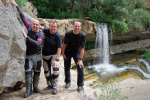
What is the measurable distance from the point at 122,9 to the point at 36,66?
28.2 ft

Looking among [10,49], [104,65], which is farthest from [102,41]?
[10,49]

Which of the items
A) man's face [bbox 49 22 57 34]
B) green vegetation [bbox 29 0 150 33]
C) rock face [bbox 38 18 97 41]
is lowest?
man's face [bbox 49 22 57 34]

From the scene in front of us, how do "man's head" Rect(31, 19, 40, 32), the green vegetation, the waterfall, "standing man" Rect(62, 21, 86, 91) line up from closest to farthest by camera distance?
1. "man's head" Rect(31, 19, 40, 32)
2. "standing man" Rect(62, 21, 86, 91)
3. the green vegetation
4. the waterfall

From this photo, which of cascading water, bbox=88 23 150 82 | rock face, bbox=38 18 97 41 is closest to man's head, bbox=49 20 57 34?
rock face, bbox=38 18 97 41

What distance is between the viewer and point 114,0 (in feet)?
32.7

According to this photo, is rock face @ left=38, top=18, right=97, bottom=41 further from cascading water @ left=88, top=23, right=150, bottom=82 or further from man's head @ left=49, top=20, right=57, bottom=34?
man's head @ left=49, top=20, right=57, bottom=34

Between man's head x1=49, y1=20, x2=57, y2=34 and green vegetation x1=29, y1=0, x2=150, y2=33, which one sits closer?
man's head x1=49, y1=20, x2=57, y2=34

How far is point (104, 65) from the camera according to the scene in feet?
33.2

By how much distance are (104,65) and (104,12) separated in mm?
4139

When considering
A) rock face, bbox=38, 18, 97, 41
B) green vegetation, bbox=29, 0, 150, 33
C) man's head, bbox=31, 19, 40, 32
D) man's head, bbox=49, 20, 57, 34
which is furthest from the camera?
green vegetation, bbox=29, 0, 150, 33

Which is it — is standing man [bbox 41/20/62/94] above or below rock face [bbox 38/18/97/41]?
below

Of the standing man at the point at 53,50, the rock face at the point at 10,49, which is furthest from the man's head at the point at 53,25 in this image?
the rock face at the point at 10,49

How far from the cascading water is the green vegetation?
75cm

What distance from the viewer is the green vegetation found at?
9.48 m
